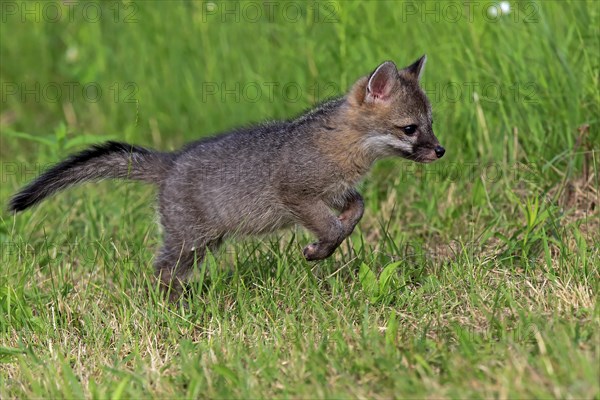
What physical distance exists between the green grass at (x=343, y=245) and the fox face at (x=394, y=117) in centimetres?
60

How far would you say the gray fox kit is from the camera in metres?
5.99

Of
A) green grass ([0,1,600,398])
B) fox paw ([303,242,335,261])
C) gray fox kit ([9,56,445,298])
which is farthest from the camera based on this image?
gray fox kit ([9,56,445,298])

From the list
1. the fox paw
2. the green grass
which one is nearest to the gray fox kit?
the fox paw

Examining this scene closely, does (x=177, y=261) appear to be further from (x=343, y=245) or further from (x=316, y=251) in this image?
(x=343, y=245)

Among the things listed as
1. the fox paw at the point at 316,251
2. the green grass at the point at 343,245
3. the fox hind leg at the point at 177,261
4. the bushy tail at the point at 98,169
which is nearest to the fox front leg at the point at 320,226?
the fox paw at the point at 316,251

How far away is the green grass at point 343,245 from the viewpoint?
4535 millimetres

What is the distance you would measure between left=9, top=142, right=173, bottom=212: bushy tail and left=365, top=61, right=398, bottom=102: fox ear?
139 centimetres

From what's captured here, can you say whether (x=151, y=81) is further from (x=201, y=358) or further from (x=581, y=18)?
(x=201, y=358)

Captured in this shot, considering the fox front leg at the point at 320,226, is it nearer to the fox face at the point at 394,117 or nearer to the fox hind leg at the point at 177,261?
the fox face at the point at 394,117

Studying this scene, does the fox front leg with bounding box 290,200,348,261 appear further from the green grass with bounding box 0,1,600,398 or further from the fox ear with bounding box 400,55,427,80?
the fox ear with bounding box 400,55,427,80

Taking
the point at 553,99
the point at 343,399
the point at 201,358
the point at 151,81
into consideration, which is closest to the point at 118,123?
the point at 151,81

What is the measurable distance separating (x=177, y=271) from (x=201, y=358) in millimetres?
1478

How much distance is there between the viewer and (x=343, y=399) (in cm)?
416

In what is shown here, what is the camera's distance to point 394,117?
600 centimetres
